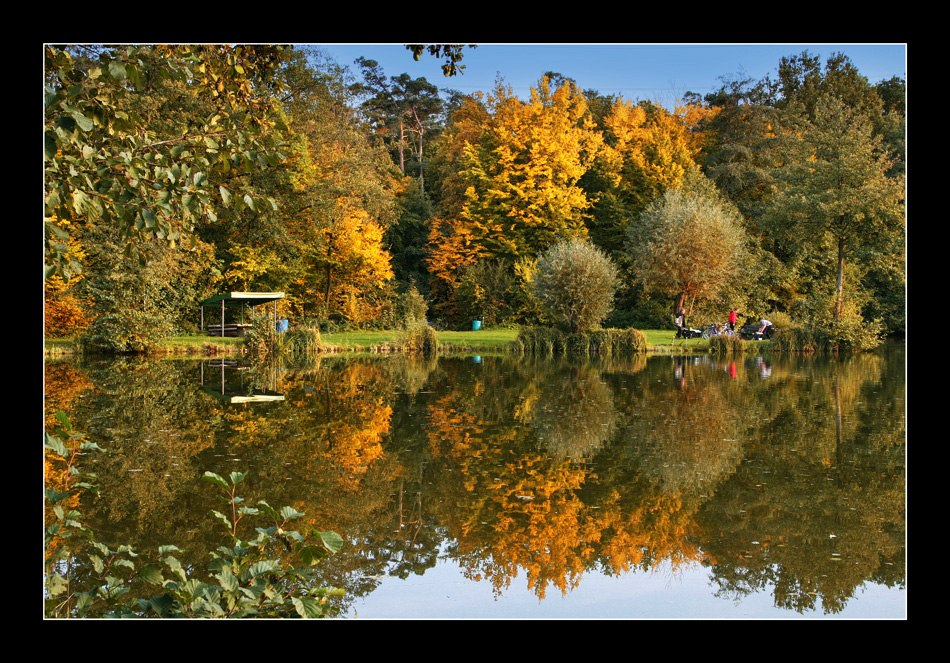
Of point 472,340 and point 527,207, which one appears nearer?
point 472,340

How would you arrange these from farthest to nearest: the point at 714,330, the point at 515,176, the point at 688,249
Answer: the point at 515,176
the point at 688,249
the point at 714,330

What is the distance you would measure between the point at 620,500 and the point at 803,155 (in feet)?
87.6

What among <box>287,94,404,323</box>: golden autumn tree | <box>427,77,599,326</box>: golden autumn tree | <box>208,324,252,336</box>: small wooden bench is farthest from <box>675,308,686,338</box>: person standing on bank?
<box>208,324,252,336</box>: small wooden bench

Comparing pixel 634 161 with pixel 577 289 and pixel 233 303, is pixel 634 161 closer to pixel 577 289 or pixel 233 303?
pixel 577 289

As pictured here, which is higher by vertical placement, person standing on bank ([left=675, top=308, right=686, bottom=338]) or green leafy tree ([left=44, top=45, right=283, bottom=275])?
green leafy tree ([left=44, top=45, right=283, bottom=275])

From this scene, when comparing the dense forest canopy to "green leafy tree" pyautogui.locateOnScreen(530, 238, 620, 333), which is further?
the dense forest canopy

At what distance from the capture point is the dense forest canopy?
2461 cm

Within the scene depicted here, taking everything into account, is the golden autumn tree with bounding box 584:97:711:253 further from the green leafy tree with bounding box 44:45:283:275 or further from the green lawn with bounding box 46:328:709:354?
the green leafy tree with bounding box 44:45:283:275

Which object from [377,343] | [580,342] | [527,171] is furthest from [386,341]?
[527,171]

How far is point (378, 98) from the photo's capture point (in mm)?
32719

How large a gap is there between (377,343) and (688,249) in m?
12.3

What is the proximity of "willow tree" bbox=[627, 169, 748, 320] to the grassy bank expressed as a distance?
2684 millimetres

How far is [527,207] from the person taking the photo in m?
32.2
